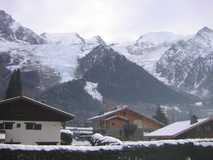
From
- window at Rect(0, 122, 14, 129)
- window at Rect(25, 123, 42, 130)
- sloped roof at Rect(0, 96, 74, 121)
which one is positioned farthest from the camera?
window at Rect(25, 123, 42, 130)

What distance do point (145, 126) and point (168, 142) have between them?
67.5m

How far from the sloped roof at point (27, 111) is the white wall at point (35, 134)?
0.60m

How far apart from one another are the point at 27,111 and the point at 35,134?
7.97ft

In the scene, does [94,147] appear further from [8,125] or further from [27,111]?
[27,111]

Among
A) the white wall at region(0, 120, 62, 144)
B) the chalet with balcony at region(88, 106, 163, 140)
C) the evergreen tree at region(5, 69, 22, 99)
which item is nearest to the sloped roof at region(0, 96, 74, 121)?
the white wall at region(0, 120, 62, 144)

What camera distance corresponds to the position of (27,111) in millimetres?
42531

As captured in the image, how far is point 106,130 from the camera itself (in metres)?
83.1

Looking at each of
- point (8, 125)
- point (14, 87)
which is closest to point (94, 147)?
point (8, 125)

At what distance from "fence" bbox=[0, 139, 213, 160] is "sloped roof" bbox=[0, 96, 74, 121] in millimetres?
22552

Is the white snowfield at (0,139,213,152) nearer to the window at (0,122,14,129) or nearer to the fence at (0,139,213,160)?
the fence at (0,139,213,160)

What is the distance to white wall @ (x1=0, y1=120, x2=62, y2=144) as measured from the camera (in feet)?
135

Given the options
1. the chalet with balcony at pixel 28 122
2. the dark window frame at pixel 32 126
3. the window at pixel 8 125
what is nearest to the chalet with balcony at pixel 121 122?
the chalet with balcony at pixel 28 122

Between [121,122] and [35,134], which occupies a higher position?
[121,122]

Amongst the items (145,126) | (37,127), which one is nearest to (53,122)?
(37,127)
